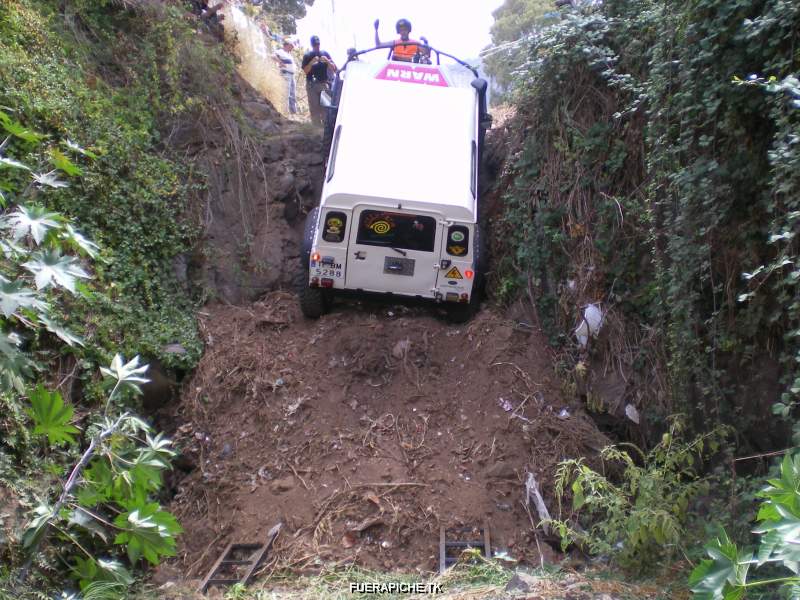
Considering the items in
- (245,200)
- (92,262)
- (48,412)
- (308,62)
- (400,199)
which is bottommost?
(48,412)

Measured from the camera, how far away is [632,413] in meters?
6.70

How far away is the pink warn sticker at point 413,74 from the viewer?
862cm

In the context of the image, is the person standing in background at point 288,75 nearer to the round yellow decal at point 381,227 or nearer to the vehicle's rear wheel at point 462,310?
the round yellow decal at point 381,227

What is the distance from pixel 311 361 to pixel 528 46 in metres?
4.87

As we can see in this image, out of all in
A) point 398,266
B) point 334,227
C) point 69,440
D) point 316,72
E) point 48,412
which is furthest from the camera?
point 316,72

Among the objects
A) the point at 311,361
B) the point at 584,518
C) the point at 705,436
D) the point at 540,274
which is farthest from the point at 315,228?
the point at 705,436

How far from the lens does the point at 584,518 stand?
6.02 meters

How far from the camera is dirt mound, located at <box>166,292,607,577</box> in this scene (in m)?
6.13

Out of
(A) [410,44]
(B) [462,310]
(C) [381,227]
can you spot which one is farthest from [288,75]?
(B) [462,310]

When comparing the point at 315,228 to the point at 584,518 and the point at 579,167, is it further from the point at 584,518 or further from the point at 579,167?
the point at 584,518

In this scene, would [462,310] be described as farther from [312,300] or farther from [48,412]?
[48,412]

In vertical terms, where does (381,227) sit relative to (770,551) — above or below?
above

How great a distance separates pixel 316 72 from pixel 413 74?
3.91 meters

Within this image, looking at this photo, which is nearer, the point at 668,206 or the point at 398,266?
the point at 668,206
